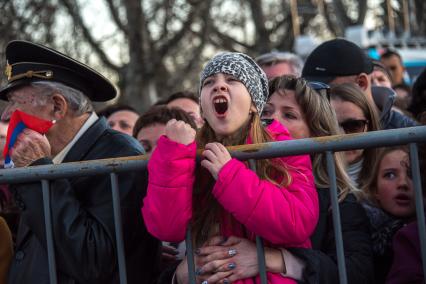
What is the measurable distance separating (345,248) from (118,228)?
2.92ft

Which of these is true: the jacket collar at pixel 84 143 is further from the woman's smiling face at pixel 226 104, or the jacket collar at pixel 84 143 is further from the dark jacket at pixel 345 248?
the dark jacket at pixel 345 248

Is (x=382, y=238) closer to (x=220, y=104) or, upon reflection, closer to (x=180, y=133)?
(x=220, y=104)

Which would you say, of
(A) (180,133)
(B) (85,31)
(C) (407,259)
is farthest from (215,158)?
(B) (85,31)

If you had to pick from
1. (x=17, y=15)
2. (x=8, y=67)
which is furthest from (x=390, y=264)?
(x=17, y=15)

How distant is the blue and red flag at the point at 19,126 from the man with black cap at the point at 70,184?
4cm

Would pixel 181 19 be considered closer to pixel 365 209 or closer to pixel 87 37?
pixel 87 37

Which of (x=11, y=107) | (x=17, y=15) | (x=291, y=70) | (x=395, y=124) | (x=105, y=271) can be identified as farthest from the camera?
(x=17, y=15)

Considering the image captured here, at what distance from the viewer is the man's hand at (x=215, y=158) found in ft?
8.96

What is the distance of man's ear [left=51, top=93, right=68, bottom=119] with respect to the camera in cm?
344

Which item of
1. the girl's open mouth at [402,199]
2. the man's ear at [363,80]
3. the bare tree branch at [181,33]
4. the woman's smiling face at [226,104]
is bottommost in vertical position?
the girl's open mouth at [402,199]

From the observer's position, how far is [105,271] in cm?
303

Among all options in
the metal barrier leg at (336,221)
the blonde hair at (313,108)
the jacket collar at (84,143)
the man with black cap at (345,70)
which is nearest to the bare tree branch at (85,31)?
the man with black cap at (345,70)

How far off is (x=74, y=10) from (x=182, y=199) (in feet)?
45.1

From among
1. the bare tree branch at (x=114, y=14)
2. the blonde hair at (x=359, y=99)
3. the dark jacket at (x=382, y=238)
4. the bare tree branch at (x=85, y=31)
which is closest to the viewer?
the dark jacket at (x=382, y=238)
